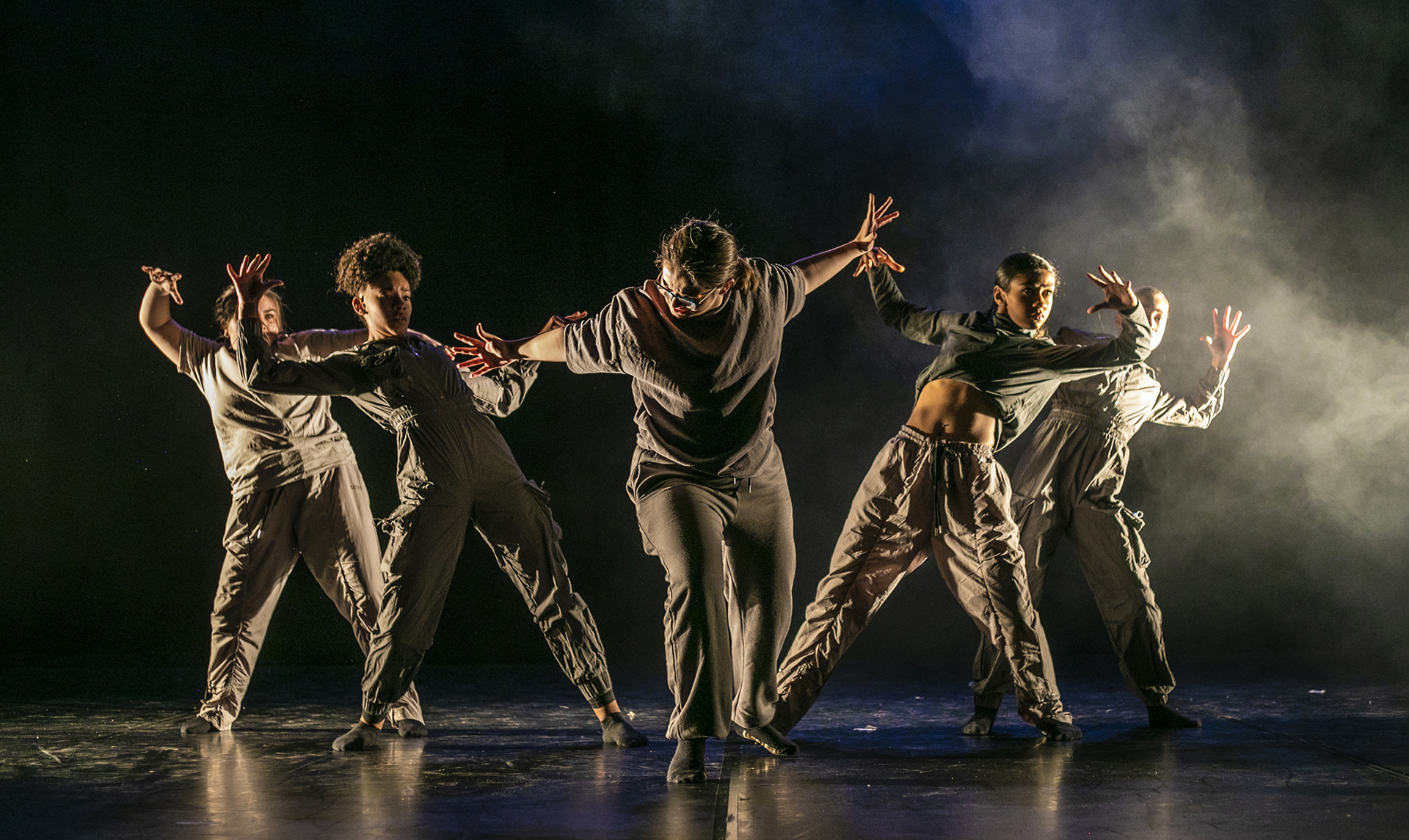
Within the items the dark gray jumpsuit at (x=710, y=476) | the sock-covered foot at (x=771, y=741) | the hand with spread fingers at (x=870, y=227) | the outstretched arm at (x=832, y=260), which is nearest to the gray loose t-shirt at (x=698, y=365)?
the dark gray jumpsuit at (x=710, y=476)

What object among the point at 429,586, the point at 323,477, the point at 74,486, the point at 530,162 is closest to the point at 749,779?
the point at 429,586

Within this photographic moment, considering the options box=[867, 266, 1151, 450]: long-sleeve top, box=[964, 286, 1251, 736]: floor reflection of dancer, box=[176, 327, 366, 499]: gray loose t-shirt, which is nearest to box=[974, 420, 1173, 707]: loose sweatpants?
box=[964, 286, 1251, 736]: floor reflection of dancer

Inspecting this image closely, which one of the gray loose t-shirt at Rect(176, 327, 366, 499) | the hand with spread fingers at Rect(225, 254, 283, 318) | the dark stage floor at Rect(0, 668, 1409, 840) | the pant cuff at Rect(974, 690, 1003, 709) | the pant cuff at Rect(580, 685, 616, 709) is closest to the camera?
the dark stage floor at Rect(0, 668, 1409, 840)

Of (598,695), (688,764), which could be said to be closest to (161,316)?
(598,695)

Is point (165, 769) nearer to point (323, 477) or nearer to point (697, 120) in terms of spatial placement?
point (323, 477)

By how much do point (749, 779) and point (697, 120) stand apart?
11.3ft

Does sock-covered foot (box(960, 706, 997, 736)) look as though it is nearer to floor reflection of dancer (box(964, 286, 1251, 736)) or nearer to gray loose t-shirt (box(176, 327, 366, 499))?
floor reflection of dancer (box(964, 286, 1251, 736))

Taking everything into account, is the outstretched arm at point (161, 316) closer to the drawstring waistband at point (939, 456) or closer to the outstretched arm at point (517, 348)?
the outstretched arm at point (517, 348)

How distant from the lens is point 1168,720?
359cm

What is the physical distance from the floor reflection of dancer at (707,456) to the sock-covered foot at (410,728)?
1074 millimetres

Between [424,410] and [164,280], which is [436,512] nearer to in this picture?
[424,410]

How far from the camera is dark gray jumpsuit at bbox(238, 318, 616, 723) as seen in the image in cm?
321

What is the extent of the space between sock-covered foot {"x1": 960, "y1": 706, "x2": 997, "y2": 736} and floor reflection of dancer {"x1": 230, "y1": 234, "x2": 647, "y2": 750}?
0.99 m

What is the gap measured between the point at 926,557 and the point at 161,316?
8.43ft
